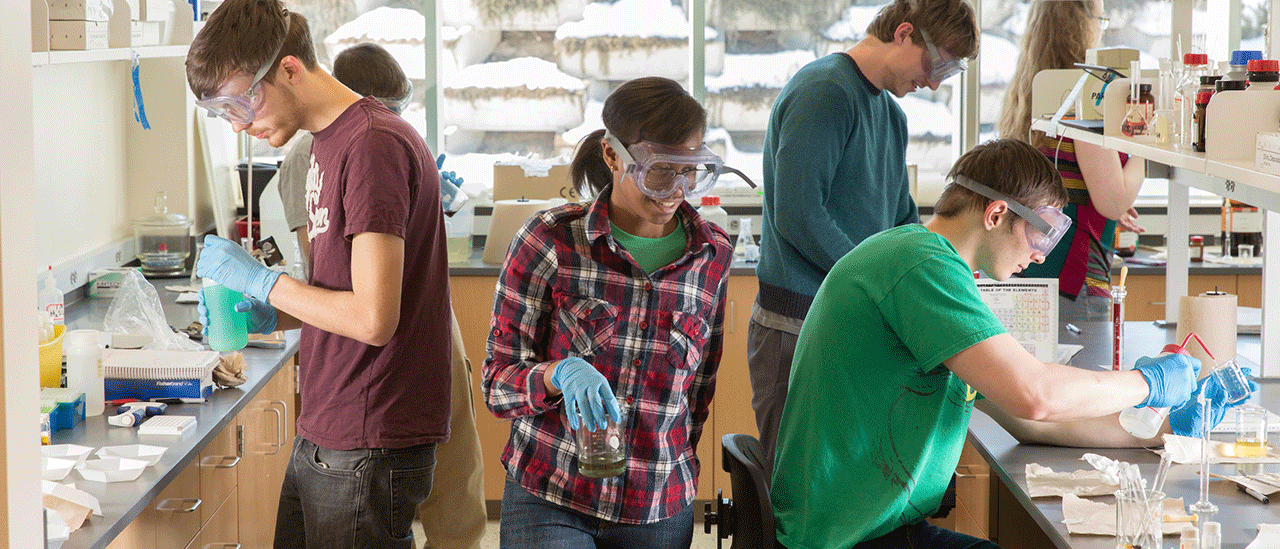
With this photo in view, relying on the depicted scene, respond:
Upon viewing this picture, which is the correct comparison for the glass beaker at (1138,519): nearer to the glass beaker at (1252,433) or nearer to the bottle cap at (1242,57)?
the glass beaker at (1252,433)

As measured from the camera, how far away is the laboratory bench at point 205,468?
5.82 ft

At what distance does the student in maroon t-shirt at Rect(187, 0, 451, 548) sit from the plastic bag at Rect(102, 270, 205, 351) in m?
0.90

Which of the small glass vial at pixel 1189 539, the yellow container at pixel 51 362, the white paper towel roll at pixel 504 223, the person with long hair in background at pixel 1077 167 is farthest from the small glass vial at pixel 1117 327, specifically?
the yellow container at pixel 51 362

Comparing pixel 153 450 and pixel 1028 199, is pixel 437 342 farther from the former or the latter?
pixel 1028 199

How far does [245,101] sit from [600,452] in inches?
33.0

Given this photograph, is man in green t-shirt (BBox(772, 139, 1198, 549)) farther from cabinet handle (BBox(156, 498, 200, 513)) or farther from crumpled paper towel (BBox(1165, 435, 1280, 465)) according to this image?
cabinet handle (BBox(156, 498, 200, 513))

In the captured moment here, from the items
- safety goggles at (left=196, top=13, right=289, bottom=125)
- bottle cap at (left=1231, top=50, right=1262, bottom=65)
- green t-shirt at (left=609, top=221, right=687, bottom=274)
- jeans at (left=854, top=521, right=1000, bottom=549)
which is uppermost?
bottle cap at (left=1231, top=50, right=1262, bottom=65)

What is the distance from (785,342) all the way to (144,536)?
147cm

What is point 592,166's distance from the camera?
194 centimetres

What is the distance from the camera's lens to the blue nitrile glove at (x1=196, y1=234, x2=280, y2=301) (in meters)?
1.96

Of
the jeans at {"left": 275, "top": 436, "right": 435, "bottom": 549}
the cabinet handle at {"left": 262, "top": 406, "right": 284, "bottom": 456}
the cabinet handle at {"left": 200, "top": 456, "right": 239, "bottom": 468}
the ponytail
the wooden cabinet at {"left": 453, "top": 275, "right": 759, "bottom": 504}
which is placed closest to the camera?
the jeans at {"left": 275, "top": 436, "right": 435, "bottom": 549}

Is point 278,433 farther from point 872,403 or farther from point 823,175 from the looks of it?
point 872,403

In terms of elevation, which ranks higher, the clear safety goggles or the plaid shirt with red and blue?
the clear safety goggles

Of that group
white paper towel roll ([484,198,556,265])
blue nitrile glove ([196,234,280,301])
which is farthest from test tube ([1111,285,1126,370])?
white paper towel roll ([484,198,556,265])
